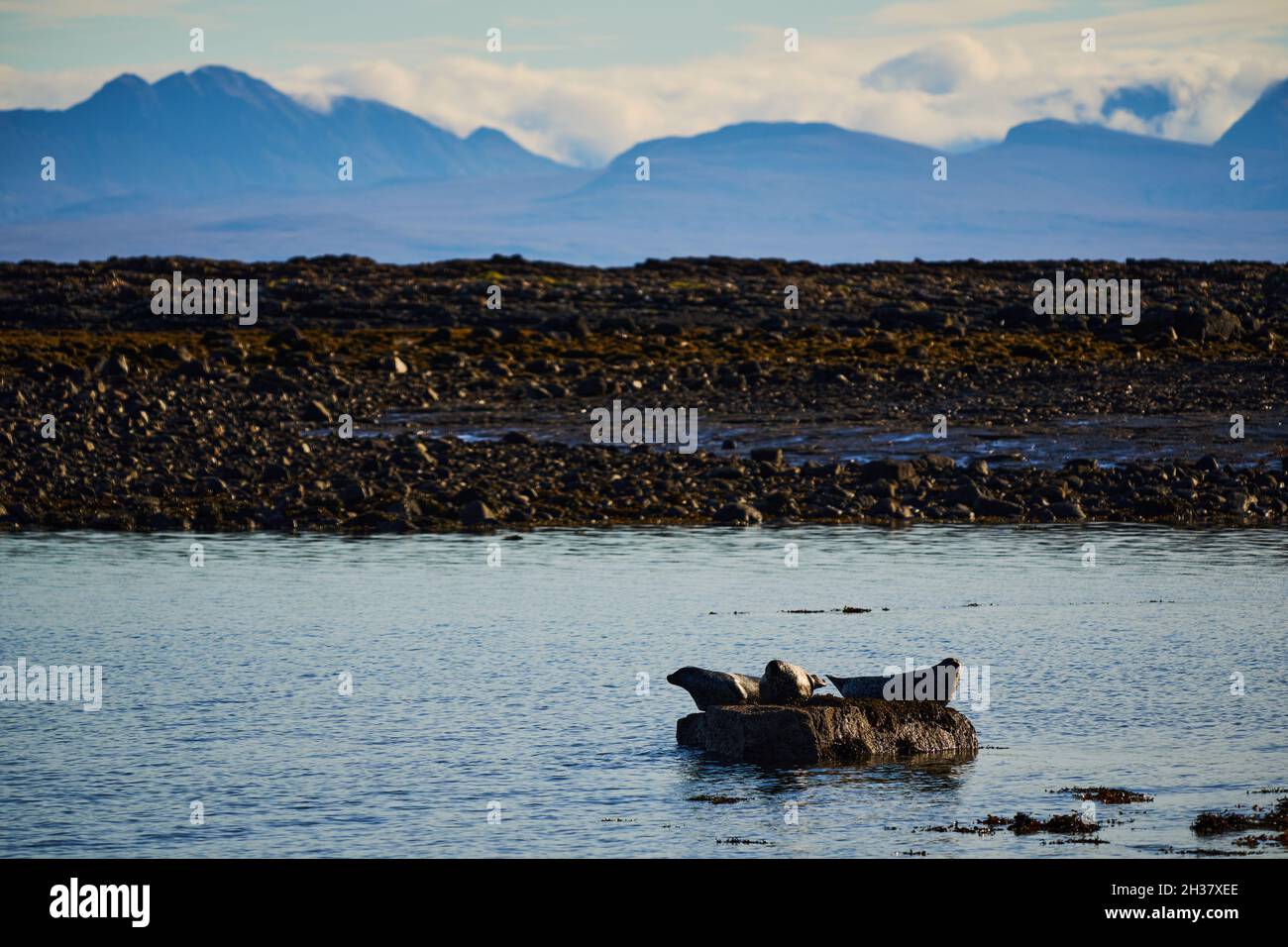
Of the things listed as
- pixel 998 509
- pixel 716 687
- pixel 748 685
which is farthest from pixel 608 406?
pixel 716 687

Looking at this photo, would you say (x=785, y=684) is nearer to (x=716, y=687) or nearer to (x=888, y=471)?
(x=716, y=687)

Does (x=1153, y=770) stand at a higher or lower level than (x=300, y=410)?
lower

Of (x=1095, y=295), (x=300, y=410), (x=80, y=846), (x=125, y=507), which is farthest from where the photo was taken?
(x=1095, y=295)

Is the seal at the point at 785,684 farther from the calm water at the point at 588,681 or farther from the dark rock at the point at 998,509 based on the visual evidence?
the dark rock at the point at 998,509

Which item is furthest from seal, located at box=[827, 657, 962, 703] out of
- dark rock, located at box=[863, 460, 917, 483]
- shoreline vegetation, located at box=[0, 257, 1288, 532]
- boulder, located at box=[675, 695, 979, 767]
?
dark rock, located at box=[863, 460, 917, 483]

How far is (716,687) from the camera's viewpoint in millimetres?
21766

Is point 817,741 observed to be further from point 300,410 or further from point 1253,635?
point 300,410

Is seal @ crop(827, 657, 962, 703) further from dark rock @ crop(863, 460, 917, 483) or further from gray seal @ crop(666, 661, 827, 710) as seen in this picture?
dark rock @ crop(863, 460, 917, 483)

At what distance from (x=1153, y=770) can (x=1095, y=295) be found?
87.4m

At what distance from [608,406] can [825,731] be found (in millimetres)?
38725

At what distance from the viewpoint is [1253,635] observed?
29203 mm
